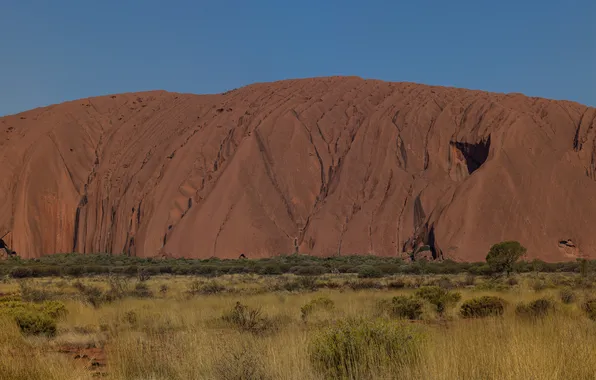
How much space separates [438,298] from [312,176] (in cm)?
5288

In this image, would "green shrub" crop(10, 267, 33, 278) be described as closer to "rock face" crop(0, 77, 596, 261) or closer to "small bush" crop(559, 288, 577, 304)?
"rock face" crop(0, 77, 596, 261)

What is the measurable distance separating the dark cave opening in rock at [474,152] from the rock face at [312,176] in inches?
9.2

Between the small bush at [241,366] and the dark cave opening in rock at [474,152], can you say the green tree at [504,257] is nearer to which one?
the dark cave opening in rock at [474,152]

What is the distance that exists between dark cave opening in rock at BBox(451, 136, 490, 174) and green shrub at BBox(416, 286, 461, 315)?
49.2m

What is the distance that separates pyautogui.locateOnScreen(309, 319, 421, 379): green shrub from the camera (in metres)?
5.85

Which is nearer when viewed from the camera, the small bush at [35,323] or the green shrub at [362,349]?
the green shrub at [362,349]

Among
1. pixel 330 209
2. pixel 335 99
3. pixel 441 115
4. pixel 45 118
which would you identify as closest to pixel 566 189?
pixel 441 115

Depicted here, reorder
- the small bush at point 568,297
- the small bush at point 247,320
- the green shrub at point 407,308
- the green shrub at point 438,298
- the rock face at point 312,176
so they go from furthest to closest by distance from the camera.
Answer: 1. the rock face at point 312,176
2. the small bush at point 568,297
3. the green shrub at point 438,298
4. the green shrub at point 407,308
5. the small bush at point 247,320

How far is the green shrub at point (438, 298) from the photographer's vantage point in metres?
15.7

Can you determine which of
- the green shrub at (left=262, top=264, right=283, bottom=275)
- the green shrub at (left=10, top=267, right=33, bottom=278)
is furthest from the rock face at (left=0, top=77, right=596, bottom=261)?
the green shrub at (left=10, top=267, right=33, bottom=278)

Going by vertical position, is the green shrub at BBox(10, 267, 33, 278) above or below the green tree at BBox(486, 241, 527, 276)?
below

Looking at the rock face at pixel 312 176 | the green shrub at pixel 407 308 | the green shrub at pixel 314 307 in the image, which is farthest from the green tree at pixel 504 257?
the green shrub at pixel 314 307

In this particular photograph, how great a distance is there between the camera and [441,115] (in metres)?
70.0

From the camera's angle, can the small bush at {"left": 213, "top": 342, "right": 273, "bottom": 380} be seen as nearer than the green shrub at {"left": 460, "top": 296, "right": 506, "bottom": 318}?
Yes
